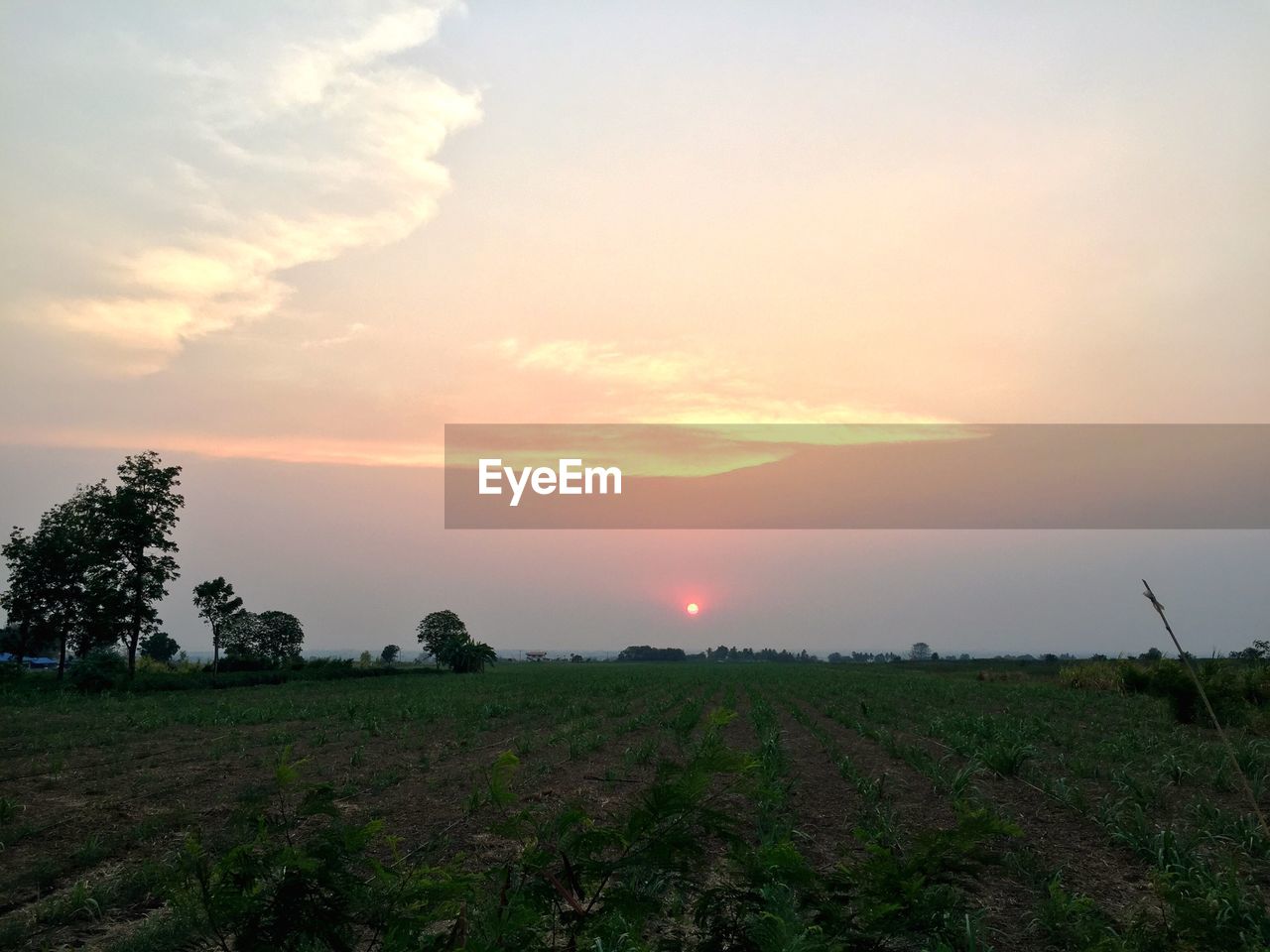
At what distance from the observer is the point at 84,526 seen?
5000 cm

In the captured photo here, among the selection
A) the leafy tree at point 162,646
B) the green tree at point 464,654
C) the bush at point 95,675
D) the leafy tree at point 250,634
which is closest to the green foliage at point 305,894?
the bush at point 95,675

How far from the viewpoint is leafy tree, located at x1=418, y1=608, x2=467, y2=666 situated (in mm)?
108688

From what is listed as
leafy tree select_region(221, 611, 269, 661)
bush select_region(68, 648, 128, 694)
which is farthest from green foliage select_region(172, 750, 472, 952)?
leafy tree select_region(221, 611, 269, 661)

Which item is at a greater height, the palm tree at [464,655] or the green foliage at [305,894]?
the green foliage at [305,894]

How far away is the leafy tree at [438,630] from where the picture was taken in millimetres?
108688

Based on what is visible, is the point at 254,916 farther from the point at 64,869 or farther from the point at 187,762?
the point at 187,762

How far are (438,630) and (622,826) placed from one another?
120 meters

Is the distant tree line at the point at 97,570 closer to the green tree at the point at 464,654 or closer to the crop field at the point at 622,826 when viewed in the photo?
the crop field at the point at 622,826

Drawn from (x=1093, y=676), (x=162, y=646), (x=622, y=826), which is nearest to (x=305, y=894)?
(x=622, y=826)

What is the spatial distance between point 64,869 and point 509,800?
34.1 ft

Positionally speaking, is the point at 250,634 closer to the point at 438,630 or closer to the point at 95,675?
the point at 438,630

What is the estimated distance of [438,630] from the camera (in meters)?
116

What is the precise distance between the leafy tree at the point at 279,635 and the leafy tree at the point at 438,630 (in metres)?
20.0

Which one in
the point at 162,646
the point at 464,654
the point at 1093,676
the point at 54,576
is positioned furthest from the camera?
the point at 162,646
